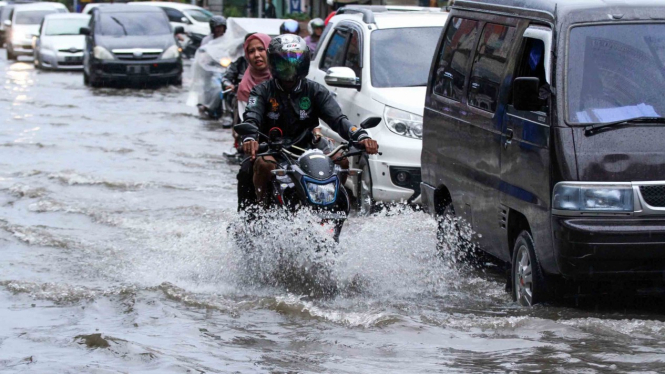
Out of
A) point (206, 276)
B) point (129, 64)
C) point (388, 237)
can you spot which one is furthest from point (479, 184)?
point (129, 64)

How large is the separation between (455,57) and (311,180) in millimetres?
1648

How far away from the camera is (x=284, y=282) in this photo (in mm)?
8008

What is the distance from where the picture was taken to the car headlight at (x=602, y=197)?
648 cm

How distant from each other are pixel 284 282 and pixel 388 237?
1.03m

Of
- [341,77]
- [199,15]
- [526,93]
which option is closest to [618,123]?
[526,93]

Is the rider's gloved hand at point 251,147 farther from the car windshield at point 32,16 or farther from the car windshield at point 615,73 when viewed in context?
the car windshield at point 32,16

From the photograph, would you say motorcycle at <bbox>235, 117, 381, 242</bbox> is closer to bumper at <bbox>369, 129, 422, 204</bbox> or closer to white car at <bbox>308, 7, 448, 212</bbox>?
white car at <bbox>308, 7, 448, 212</bbox>

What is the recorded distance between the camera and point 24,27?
38562 millimetres

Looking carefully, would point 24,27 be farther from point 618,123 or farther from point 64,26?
point 618,123

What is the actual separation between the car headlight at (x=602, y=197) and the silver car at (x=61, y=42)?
2722cm

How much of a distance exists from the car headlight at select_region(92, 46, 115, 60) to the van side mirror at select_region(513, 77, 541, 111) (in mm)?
21406

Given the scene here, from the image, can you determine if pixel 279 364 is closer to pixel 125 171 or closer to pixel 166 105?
pixel 125 171

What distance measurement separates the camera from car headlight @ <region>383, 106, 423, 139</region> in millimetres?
10602

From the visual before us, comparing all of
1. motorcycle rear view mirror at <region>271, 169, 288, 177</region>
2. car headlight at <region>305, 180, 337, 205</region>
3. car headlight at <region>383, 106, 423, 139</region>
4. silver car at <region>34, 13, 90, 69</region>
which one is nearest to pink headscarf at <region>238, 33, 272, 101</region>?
car headlight at <region>383, 106, 423, 139</region>
